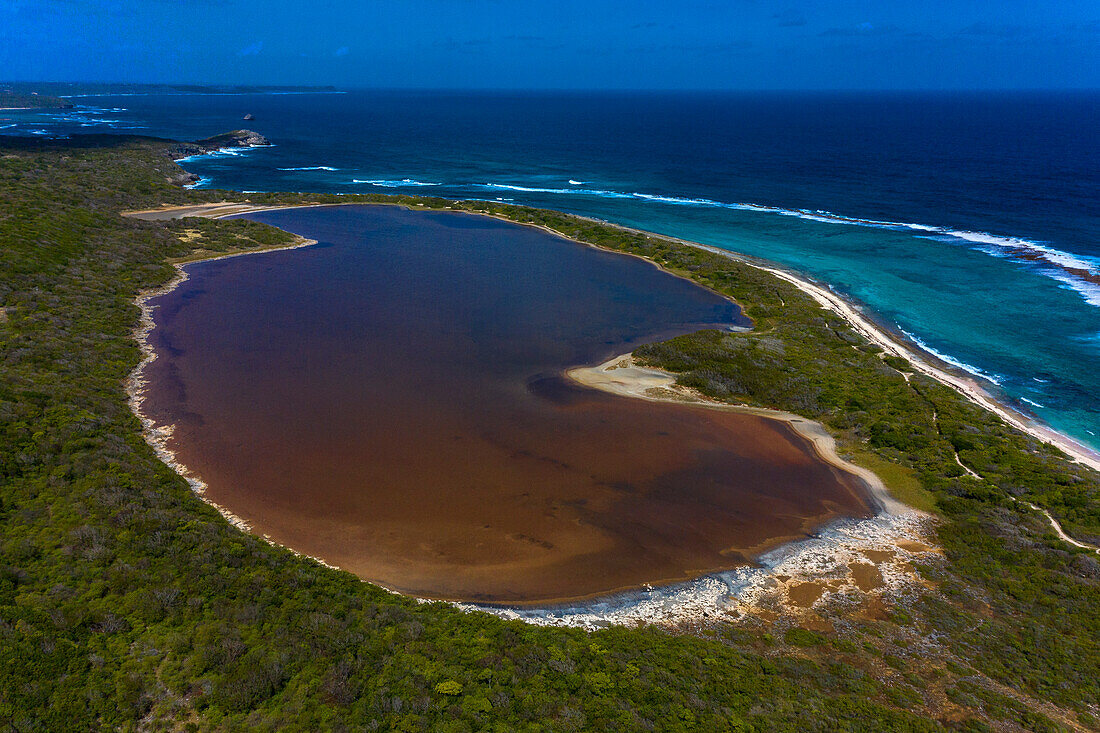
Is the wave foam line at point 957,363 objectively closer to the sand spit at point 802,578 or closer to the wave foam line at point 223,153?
the sand spit at point 802,578

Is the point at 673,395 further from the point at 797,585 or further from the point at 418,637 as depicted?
the point at 418,637

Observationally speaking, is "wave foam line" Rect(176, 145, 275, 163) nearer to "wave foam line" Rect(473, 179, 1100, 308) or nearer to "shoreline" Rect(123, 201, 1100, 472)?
"shoreline" Rect(123, 201, 1100, 472)

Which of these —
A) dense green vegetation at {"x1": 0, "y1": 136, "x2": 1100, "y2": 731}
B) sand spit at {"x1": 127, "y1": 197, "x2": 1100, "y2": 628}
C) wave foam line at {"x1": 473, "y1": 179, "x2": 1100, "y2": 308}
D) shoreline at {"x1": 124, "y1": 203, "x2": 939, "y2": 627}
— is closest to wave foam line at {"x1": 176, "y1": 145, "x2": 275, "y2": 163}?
wave foam line at {"x1": 473, "y1": 179, "x2": 1100, "y2": 308}

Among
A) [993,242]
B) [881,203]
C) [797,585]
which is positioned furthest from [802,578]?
[881,203]

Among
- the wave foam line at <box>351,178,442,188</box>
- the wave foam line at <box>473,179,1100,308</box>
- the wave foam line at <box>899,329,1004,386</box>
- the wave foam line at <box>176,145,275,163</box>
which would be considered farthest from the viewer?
the wave foam line at <box>176,145,275,163</box>

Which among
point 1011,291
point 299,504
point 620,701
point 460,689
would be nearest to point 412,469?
point 299,504
